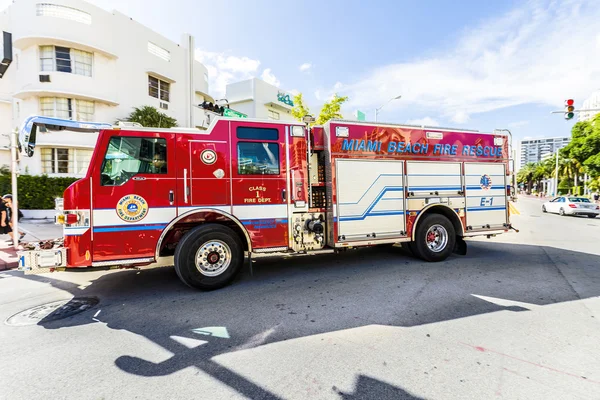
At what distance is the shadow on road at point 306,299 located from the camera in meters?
3.40

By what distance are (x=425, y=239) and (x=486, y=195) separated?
6.68 ft

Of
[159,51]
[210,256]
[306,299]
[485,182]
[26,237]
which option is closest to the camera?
[306,299]

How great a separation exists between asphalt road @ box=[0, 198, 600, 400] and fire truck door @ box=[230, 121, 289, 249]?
3.13ft

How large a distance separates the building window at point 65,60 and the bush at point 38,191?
589 centimetres

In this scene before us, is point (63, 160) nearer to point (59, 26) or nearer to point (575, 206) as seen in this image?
point (59, 26)

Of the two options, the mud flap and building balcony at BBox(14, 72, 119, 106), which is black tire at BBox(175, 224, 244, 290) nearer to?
the mud flap

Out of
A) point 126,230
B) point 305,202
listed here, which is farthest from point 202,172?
point 305,202

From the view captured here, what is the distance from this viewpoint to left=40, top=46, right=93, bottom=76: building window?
16.3 m

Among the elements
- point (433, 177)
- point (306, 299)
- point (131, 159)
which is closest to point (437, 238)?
point (433, 177)

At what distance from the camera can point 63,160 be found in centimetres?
1667

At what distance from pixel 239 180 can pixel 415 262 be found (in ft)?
14.2

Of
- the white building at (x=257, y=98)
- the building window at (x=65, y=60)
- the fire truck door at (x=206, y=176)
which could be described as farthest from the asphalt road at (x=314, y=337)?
the white building at (x=257, y=98)

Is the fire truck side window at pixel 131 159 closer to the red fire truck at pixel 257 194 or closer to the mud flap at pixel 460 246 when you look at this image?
the red fire truck at pixel 257 194

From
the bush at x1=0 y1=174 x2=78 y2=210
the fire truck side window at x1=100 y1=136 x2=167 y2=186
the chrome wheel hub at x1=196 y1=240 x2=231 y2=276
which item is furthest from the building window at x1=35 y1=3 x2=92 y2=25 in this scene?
the chrome wheel hub at x1=196 y1=240 x2=231 y2=276
